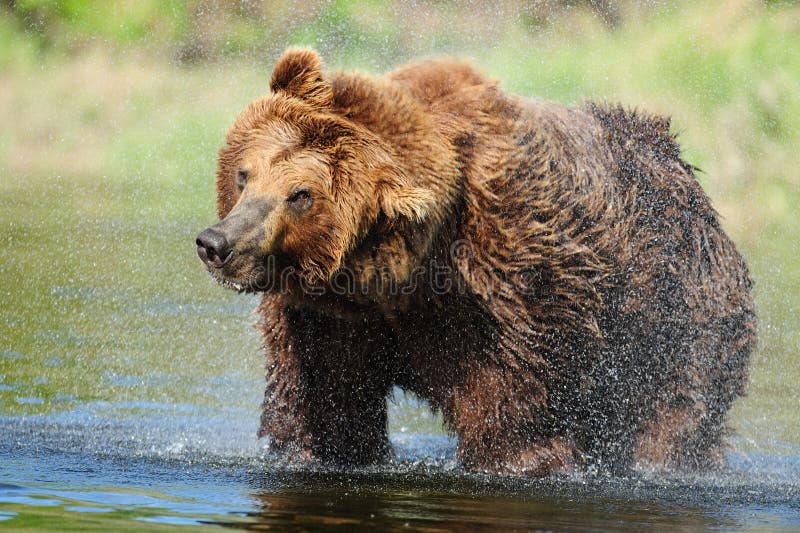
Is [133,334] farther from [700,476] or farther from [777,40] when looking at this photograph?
[777,40]

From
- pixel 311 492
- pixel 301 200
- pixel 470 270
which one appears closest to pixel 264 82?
pixel 470 270

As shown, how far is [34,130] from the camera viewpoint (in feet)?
62.1

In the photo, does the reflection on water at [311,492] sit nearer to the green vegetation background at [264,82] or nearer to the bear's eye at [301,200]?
the bear's eye at [301,200]

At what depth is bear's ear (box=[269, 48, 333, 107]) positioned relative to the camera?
6586 mm

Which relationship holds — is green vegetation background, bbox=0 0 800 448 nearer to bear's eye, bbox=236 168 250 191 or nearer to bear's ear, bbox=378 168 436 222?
bear's eye, bbox=236 168 250 191

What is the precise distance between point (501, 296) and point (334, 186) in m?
1.06

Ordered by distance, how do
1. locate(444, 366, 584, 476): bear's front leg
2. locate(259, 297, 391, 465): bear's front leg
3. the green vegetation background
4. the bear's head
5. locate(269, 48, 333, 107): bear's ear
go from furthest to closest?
the green vegetation background
locate(259, 297, 391, 465): bear's front leg
locate(444, 366, 584, 476): bear's front leg
locate(269, 48, 333, 107): bear's ear
the bear's head

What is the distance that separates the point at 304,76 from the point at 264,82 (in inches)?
496

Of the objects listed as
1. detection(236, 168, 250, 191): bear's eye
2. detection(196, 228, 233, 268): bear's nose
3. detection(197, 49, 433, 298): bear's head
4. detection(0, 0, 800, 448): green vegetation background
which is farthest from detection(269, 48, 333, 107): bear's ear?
detection(0, 0, 800, 448): green vegetation background

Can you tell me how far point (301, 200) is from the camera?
6387mm

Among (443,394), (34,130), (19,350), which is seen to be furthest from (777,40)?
(443,394)

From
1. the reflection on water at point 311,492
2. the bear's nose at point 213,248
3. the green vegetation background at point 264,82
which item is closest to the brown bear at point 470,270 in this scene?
the bear's nose at point 213,248

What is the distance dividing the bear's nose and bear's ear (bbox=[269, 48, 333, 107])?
0.91m

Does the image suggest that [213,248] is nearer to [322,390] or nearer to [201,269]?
[322,390]
